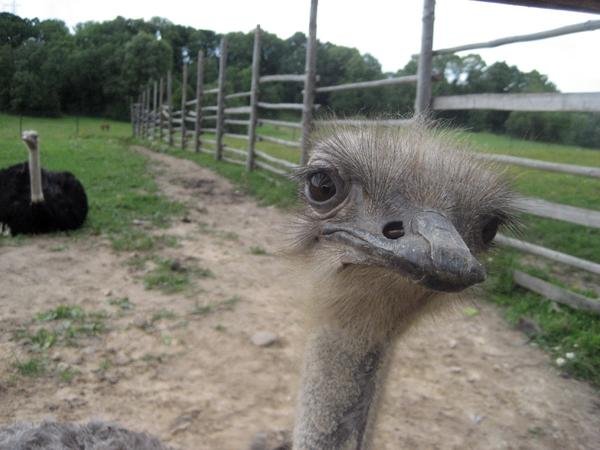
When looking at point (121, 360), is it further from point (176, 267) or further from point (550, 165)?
point (550, 165)

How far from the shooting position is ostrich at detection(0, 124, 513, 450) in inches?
42.2

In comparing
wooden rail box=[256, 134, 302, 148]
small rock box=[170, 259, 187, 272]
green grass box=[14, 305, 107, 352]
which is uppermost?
wooden rail box=[256, 134, 302, 148]

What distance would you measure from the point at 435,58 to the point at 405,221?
11.0ft

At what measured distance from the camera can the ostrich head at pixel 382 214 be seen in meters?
1.02

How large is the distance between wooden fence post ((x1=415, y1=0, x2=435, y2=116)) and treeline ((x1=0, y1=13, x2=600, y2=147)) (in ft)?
0.39

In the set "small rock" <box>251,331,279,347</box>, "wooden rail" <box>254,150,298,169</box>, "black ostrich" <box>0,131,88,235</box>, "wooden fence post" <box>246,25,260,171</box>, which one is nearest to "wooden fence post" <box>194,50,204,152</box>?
"wooden fence post" <box>246,25,260,171</box>

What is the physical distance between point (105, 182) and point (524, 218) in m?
5.84

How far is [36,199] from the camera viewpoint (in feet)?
14.2

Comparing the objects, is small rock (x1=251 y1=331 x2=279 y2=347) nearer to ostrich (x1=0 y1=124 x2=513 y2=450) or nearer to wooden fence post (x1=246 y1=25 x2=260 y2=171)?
ostrich (x1=0 y1=124 x2=513 y2=450)

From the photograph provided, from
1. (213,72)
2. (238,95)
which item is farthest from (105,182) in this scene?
(213,72)

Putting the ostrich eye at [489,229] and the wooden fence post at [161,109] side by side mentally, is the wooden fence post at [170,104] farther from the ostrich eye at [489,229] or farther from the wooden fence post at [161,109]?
the ostrich eye at [489,229]

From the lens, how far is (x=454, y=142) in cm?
139

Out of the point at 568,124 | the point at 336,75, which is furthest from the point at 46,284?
the point at 336,75

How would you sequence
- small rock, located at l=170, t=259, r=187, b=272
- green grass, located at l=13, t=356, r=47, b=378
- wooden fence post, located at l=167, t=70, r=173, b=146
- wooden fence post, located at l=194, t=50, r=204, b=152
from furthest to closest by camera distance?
wooden fence post, located at l=167, t=70, r=173, b=146 → wooden fence post, located at l=194, t=50, r=204, b=152 → small rock, located at l=170, t=259, r=187, b=272 → green grass, located at l=13, t=356, r=47, b=378
